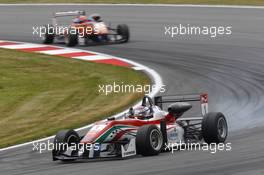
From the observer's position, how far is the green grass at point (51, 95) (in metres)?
16.5

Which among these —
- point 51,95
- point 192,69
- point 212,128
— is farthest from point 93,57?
point 212,128

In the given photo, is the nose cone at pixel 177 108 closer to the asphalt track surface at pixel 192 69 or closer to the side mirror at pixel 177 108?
the side mirror at pixel 177 108

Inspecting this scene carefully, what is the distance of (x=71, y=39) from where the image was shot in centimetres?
2639

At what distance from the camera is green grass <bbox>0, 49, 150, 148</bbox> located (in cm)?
1645

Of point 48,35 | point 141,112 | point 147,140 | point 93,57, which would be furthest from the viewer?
point 48,35

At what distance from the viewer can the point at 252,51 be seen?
79.4 ft

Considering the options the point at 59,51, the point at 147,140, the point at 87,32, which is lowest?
the point at 59,51

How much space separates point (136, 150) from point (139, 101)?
18.4ft

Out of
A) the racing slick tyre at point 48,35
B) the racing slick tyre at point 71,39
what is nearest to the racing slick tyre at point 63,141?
the racing slick tyre at point 71,39

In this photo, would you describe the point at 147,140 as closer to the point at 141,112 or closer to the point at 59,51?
the point at 141,112

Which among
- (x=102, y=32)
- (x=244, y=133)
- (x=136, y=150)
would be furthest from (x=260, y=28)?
(x=136, y=150)

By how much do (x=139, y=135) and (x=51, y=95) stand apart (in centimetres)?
724

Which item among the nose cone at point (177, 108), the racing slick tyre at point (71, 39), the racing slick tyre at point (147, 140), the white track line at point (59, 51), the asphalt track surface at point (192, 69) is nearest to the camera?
the asphalt track surface at point (192, 69)

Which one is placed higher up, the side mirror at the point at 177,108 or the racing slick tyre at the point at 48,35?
the side mirror at the point at 177,108
